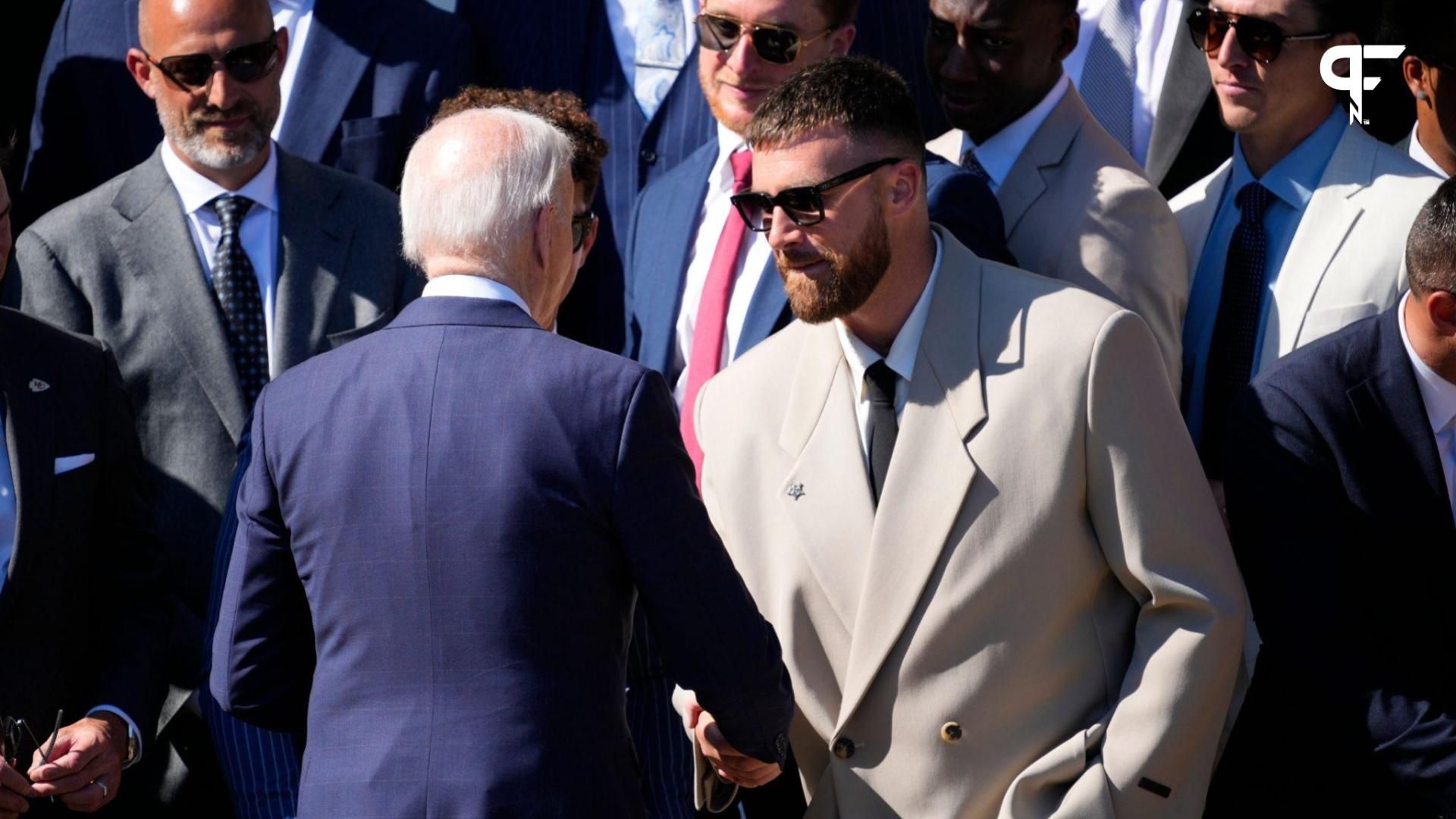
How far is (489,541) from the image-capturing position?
10.1ft

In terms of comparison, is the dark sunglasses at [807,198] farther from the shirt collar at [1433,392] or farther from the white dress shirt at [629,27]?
the white dress shirt at [629,27]

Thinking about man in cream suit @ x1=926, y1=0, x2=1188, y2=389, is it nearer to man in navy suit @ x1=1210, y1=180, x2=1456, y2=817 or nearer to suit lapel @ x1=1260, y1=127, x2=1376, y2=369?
suit lapel @ x1=1260, y1=127, x2=1376, y2=369

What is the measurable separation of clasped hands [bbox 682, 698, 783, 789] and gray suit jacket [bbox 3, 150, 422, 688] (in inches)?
61.8

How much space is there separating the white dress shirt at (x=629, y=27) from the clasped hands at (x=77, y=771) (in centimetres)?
251

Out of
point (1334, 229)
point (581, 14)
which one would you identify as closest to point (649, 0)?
point (581, 14)

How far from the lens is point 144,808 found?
4.61m

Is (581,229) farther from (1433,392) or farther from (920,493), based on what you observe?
(1433,392)

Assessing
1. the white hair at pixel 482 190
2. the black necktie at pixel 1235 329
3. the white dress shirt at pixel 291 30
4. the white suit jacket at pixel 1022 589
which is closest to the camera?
the white hair at pixel 482 190

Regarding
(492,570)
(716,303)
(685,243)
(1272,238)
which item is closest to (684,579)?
(492,570)

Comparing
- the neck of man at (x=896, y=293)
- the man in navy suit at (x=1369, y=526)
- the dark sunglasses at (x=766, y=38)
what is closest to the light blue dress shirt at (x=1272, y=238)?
the man in navy suit at (x=1369, y=526)

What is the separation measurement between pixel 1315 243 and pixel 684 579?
2.06 meters

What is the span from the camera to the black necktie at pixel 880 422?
3797 millimetres

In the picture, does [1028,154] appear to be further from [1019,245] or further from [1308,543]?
[1308,543]

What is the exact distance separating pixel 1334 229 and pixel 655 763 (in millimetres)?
2031
